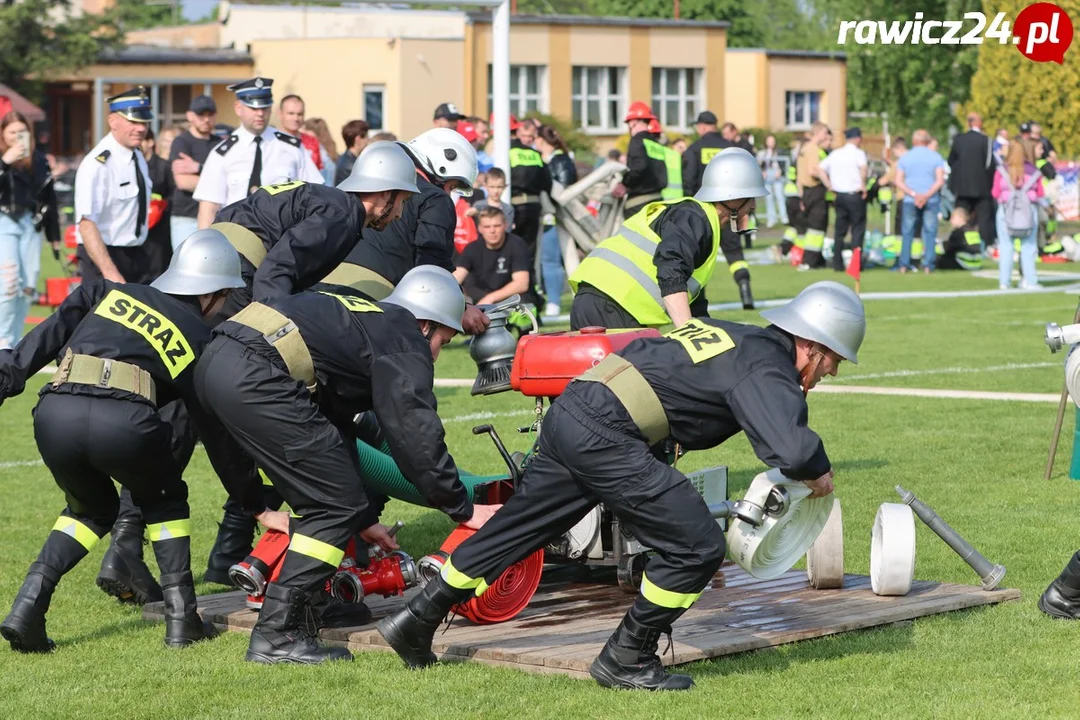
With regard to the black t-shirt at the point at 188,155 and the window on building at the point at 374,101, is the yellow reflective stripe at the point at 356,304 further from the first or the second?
the window on building at the point at 374,101

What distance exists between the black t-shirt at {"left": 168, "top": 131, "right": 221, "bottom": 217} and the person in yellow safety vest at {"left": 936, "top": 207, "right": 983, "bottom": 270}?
49.2 feet

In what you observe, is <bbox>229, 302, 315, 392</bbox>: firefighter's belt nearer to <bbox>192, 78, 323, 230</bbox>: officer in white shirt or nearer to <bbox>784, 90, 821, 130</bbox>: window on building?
<bbox>192, 78, 323, 230</bbox>: officer in white shirt

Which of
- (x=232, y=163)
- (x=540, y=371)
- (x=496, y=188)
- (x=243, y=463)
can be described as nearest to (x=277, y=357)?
(x=243, y=463)

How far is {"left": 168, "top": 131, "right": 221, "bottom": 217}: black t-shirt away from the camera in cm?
1384

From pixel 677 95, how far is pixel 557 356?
56.2 m

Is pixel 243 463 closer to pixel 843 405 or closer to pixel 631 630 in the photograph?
pixel 631 630

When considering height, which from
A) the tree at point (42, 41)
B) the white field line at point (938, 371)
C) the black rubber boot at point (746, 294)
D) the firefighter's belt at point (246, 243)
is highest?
the tree at point (42, 41)

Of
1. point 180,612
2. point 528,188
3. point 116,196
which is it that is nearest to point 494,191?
point 528,188

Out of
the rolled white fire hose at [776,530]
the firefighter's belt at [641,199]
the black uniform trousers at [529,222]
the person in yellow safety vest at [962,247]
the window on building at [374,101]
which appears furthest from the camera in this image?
the window on building at [374,101]

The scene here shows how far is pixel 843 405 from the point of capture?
12398 millimetres

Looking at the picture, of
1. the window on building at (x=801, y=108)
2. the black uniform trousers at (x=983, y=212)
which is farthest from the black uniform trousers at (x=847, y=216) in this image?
the window on building at (x=801, y=108)

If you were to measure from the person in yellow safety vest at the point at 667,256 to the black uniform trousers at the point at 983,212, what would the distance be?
692 inches

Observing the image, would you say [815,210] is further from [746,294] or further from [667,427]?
[667,427]

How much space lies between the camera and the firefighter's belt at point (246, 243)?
7539 millimetres
